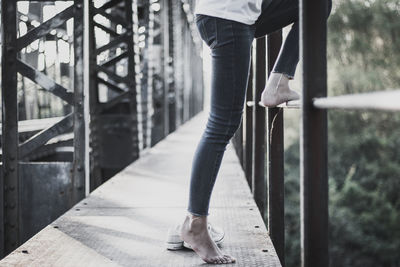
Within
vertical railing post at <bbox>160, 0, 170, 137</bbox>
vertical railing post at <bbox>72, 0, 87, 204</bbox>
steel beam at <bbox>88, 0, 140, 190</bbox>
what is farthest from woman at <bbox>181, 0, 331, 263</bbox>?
vertical railing post at <bbox>160, 0, 170, 137</bbox>

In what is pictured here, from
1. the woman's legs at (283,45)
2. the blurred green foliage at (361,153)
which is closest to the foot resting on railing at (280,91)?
the woman's legs at (283,45)

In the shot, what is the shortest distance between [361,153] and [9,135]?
22.8 meters

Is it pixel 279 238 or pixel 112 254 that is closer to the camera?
pixel 112 254

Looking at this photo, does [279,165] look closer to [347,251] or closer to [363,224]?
[347,251]

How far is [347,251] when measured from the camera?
1855 cm

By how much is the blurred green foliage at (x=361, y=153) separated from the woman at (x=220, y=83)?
1698cm

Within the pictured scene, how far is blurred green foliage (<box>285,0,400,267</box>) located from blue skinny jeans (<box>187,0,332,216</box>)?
1706 cm

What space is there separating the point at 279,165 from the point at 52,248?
1.17 meters

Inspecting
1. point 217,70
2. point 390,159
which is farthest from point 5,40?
point 390,159

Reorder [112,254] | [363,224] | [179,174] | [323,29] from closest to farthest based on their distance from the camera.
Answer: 1. [323,29]
2. [112,254]
3. [179,174]
4. [363,224]

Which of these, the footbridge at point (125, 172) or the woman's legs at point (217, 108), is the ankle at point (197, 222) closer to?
the woman's legs at point (217, 108)

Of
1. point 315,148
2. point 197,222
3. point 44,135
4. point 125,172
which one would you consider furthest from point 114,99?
point 315,148

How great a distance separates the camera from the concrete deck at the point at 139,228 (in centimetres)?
209

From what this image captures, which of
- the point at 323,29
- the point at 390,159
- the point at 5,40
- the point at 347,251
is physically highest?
the point at 5,40
